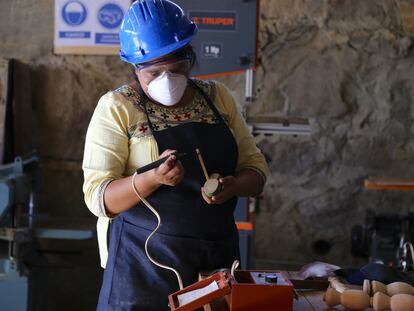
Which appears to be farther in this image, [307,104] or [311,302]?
[307,104]

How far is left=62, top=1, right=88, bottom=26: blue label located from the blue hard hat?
1.64m

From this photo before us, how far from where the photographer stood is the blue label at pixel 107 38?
3027mm

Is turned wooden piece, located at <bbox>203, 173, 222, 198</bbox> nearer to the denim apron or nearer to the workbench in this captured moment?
the denim apron

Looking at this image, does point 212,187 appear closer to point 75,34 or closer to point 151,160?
point 151,160

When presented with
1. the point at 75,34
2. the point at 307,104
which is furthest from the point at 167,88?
the point at 75,34

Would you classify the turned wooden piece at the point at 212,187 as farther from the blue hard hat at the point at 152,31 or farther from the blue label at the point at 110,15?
the blue label at the point at 110,15

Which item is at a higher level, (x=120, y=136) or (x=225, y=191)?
(x=120, y=136)

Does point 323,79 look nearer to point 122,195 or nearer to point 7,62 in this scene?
point 7,62

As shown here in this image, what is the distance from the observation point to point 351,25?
294 centimetres

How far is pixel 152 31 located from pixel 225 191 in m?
0.39

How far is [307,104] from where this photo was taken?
2.98m

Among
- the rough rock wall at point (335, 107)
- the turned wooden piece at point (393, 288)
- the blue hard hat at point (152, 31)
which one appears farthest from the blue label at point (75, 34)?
the turned wooden piece at point (393, 288)

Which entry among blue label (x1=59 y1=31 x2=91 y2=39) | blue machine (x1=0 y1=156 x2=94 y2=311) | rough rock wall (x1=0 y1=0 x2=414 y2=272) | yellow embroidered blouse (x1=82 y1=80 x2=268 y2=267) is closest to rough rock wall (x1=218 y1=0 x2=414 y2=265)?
rough rock wall (x1=0 y1=0 x2=414 y2=272)

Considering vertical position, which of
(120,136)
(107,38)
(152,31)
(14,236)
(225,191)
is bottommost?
(14,236)
